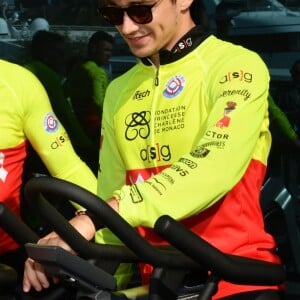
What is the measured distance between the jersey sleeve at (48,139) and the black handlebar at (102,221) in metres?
1.04

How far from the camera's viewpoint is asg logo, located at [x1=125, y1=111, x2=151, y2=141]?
2154mm

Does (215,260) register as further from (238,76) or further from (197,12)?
(197,12)

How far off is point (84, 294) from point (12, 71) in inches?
52.4

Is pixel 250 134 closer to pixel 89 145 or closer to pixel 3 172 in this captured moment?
pixel 3 172

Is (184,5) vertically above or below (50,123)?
above

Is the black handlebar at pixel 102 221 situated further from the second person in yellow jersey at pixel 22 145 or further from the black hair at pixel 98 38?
the black hair at pixel 98 38

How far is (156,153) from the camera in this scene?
2.12m

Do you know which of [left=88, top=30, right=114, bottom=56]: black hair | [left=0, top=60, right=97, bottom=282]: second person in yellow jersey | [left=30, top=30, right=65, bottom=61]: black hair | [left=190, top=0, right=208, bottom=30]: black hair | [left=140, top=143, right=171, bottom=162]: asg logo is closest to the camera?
[left=140, top=143, right=171, bottom=162]: asg logo

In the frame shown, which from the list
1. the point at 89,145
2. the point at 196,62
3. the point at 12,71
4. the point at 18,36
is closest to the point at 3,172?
the point at 12,71

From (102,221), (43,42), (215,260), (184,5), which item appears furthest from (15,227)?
(43,42)

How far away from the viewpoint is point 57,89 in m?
4.23

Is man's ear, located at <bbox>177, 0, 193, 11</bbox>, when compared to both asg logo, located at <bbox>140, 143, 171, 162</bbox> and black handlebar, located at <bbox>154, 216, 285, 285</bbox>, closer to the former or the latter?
asg logo, located at <bbox>140, 143, 171, 162</bbox>

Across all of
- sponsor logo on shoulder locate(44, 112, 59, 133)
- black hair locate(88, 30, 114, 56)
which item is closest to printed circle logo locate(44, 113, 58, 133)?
sponsor logo on shoulder locate(44, 112, 59, 133)

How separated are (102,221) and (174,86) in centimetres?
58
